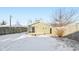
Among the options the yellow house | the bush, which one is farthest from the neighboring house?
the bush

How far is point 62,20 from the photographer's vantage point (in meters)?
3.89

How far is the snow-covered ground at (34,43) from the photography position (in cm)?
381

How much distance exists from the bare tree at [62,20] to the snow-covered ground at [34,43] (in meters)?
0.13

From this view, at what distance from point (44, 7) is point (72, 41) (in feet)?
2.17

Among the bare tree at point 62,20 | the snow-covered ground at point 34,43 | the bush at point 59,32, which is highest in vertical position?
the bare tree at point 62,20

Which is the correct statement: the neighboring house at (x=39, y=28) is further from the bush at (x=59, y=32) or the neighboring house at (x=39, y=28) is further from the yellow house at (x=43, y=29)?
the bush at (x=59, y=32)

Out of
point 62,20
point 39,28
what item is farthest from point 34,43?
point 62,20

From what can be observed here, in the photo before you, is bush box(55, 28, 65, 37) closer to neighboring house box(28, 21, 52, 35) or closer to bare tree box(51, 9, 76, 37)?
bare tree box(51, 9, 76, 37)

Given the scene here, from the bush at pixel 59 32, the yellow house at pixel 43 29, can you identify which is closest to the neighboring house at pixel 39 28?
the yellow house at pixel 43 29

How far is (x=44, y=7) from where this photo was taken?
3.80 metres

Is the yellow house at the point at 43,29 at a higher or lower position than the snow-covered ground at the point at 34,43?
higher

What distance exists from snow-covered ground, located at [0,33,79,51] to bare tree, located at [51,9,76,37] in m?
0.13
